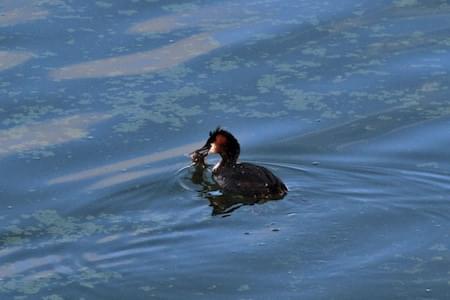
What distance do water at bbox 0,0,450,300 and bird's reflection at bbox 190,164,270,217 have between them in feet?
0.18

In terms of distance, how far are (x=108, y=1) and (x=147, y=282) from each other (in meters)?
5.03

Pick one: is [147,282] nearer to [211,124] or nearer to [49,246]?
[49,246]

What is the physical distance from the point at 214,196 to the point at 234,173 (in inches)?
8.7

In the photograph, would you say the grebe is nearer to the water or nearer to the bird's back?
the bird's back

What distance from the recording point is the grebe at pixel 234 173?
938 centimetres

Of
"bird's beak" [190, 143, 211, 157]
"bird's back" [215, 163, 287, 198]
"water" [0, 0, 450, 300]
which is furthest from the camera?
→ "bird's beak" [190, 143, 211, 157]

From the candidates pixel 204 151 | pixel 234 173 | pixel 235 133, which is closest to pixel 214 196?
pixel 234 173

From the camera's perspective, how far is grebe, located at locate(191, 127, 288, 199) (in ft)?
30.8

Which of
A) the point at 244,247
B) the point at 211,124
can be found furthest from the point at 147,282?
the point at 211,124

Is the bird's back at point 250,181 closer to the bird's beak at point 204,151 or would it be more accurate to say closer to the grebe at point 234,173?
the grebe at point 234,173

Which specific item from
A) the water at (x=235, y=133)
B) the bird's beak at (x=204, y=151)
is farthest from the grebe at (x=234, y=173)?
the water at (x=235, y=133)

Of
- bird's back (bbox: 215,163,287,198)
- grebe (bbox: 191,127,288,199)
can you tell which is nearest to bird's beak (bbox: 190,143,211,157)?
grebe (bbox: 191,127,288,199)

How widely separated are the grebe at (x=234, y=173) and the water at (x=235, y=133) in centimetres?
11

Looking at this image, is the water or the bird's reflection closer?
the water
